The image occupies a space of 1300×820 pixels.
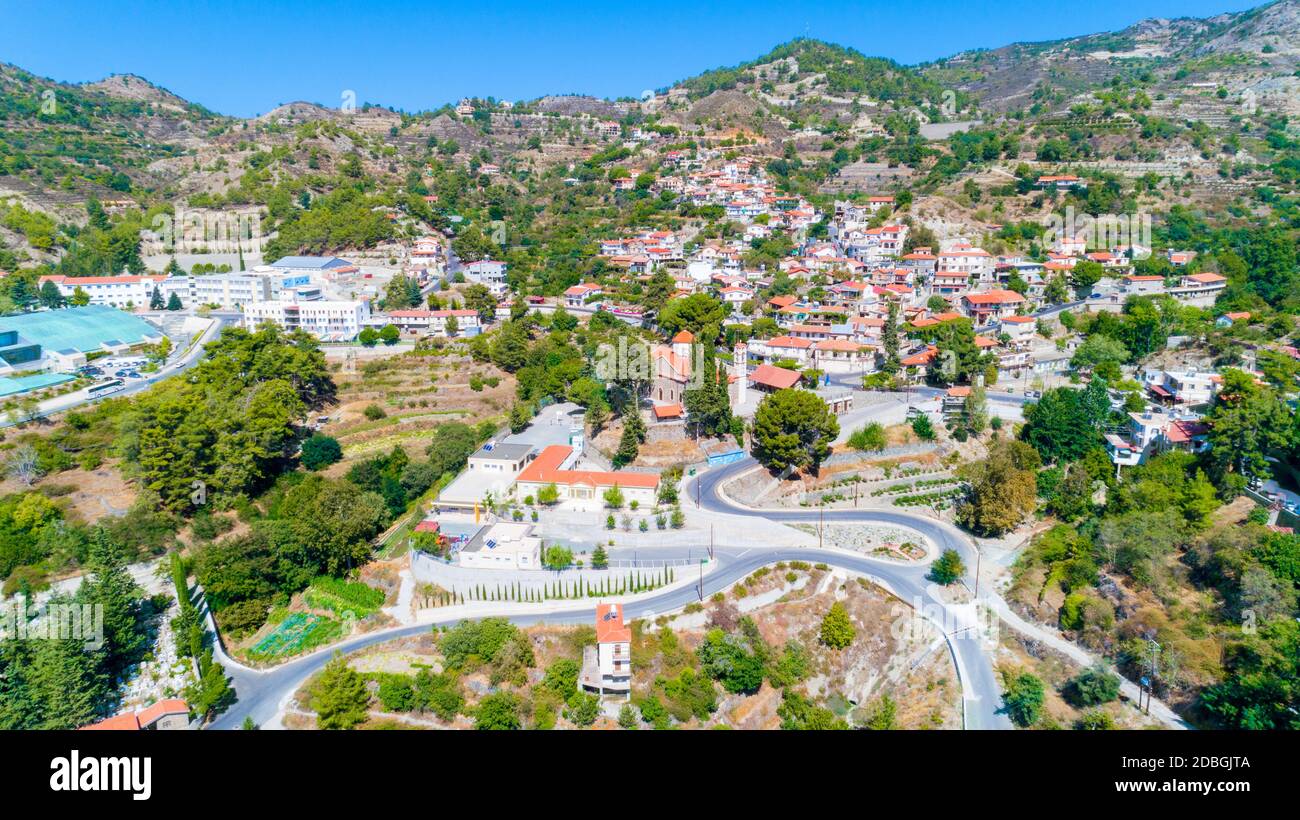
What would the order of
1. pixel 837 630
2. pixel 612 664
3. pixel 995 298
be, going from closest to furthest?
pixel 612 664
pixel 837 630
pixel 995 298

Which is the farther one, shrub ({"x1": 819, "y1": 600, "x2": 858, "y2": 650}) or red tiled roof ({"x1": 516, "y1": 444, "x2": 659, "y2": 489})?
red tiled roof ({"x1": 516, "y1": 444, "x2": 659, "y2": 489})

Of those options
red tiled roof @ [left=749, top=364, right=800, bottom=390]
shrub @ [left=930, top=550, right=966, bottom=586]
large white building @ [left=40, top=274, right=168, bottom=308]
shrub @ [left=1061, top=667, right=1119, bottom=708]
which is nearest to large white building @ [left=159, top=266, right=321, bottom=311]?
large white building @ [left=40, top=274, right=168, bottom=308]

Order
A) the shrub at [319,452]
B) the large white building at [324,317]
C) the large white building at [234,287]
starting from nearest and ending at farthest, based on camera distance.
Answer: the shrub at [319,452] < the large white building at [324,317] < the large white building at [234,287]

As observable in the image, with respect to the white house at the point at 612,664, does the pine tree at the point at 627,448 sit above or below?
above

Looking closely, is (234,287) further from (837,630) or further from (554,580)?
(837,630)

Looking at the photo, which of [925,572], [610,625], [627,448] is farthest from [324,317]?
[925,572]

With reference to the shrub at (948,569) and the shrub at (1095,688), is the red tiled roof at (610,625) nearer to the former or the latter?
the shrub at (948,569)

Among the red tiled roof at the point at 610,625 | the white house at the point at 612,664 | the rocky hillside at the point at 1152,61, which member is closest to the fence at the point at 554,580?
the red tiled roof at the point at 610,625

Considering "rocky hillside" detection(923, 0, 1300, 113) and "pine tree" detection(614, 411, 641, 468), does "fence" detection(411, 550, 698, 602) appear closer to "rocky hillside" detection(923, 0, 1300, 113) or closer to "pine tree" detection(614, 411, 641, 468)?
"pine tree" detection(614, 411, 641, 468)

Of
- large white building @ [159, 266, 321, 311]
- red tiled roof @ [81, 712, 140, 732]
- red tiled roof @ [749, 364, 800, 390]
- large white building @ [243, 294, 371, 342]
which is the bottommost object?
red tiled roof @ [81, 712, 140, 732]
